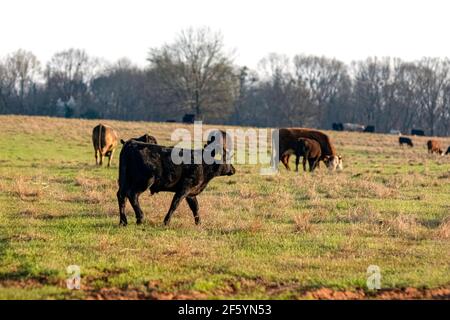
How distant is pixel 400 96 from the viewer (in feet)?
308

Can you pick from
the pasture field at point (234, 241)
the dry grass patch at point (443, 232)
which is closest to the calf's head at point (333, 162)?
the pasture field at point (234, 241)

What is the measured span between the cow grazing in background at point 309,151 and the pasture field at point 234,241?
6151 millimetres

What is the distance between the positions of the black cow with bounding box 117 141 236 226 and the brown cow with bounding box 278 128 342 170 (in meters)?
14.8

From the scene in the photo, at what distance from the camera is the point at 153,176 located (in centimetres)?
1195

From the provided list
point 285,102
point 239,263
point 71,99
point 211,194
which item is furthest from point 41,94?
point 239,263

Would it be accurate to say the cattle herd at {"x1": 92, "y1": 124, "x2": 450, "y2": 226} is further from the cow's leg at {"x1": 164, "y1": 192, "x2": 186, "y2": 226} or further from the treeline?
the treeline

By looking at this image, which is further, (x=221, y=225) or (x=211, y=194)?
(x=211, y=194)

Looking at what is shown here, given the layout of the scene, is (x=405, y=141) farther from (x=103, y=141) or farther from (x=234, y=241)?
(x=234, y=241)

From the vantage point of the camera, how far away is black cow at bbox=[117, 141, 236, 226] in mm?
11875

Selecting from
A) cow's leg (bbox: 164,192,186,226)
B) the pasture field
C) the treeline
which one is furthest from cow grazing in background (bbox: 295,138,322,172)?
the treeline

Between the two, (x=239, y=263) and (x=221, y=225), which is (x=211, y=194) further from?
(x=239, y=263)

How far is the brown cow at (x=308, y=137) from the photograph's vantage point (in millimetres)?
27109

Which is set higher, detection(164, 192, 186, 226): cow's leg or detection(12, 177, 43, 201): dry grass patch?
detection(164, 192, 186, 226): cow's leg
